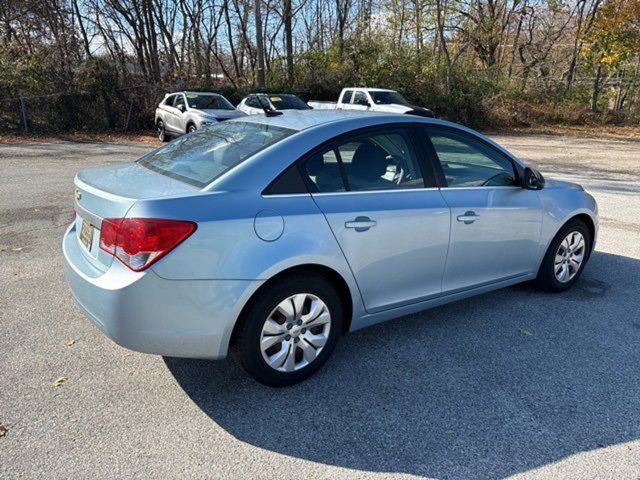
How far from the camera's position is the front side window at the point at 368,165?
3.15 metres

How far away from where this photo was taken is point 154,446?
101 inches

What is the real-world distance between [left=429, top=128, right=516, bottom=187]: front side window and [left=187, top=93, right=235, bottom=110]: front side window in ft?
45.0

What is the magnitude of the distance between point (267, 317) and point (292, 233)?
492mm

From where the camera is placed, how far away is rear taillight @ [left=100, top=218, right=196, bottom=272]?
2.57 m

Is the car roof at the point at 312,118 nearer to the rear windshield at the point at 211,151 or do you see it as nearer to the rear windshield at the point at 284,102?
the rear windshield at the point at 211,151

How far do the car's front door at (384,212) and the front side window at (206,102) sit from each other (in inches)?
550

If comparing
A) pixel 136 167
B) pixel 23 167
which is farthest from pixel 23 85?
pixel 136 167

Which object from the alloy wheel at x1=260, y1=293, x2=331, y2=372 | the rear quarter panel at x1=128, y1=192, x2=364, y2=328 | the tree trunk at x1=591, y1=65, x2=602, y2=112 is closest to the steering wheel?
the rear quarter panel at x1=128, y1=192, x2=364, y2=328

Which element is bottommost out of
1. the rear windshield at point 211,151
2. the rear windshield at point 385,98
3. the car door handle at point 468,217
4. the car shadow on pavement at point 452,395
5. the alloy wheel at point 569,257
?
the car shadow on pavement at point 452,395

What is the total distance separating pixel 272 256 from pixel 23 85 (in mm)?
19080

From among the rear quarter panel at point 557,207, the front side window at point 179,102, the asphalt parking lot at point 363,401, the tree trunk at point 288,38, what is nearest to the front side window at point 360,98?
the front side window at point 179,102

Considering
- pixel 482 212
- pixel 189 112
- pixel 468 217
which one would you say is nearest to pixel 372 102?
pixel 189 112

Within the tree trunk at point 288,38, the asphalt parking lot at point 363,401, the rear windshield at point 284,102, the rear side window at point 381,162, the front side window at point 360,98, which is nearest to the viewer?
the asphalt parking lot at point 363,401

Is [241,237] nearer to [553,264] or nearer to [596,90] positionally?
[553,264]
